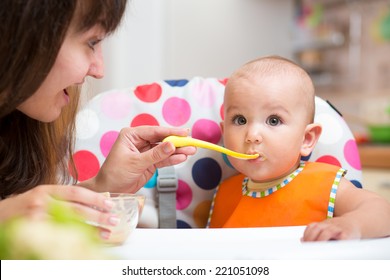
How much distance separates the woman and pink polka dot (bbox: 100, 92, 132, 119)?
0.34 ft

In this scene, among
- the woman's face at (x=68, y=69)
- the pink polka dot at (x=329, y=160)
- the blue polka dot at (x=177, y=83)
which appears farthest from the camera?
the blue polka dot at (x=177, y=83)

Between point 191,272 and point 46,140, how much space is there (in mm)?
462

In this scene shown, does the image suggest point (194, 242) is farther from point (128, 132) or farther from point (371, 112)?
point (371, 112)

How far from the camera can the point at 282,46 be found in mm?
2264

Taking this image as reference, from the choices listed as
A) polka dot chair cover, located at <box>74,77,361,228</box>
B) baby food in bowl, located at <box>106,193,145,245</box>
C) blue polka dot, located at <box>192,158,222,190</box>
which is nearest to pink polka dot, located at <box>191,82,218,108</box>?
polka dot chair cover, located at <box>74,77,361,228</box>

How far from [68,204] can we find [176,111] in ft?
1.73

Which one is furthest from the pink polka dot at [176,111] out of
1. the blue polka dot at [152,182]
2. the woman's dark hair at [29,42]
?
the woman's dark hair at [29,42]

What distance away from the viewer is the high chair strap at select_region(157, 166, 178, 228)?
838mm

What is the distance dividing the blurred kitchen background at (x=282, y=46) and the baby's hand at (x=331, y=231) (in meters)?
1.18

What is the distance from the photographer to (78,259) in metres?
0.31

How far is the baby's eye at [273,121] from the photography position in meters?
0.70

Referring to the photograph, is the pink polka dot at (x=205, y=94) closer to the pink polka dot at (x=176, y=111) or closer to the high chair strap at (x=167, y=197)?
the pink polka dot at (x=176, y=111)

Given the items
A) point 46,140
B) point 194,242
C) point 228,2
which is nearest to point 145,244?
point 194,242

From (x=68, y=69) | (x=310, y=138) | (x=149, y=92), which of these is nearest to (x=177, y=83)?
(x=149, y=92)
